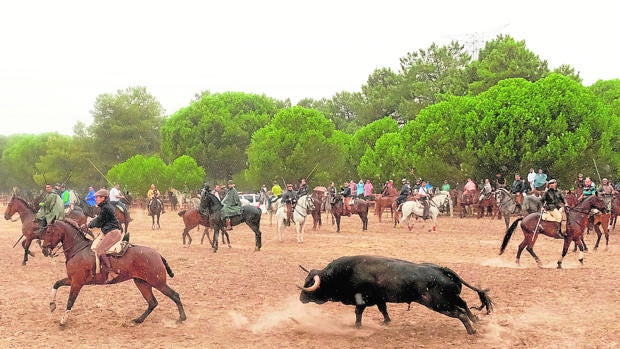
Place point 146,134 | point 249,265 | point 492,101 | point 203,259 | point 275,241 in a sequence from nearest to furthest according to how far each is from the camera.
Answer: point 249,265 → point 203,259 → point 275,241 → point 492,101 → point 146,134

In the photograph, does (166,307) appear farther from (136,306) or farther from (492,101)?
(492,101)

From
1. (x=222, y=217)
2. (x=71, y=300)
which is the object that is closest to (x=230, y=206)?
(x=222, y=217)

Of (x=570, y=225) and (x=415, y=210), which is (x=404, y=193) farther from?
(x=570, y=225)

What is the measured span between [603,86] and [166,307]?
173 ft

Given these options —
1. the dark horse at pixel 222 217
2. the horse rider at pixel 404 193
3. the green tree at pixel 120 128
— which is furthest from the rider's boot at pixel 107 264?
the green tree at pixel 120 128

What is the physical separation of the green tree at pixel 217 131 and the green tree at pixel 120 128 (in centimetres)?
677

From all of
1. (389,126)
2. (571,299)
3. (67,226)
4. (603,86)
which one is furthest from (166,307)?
(603,86)

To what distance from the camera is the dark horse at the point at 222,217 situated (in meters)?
20.5

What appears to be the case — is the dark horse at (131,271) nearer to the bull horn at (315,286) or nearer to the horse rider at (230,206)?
the bull horn at (315,286)

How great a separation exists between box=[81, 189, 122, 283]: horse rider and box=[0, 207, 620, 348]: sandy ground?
44.1 inches

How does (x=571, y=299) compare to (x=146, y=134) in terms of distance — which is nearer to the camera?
(x=571, y=299)

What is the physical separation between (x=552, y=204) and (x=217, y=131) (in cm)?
5485

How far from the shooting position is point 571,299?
469 inches

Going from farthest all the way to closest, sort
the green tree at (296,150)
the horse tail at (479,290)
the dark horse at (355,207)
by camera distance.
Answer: the green tree at (296,150), the dark horse at (355,207), the horse tail at (479,290)
